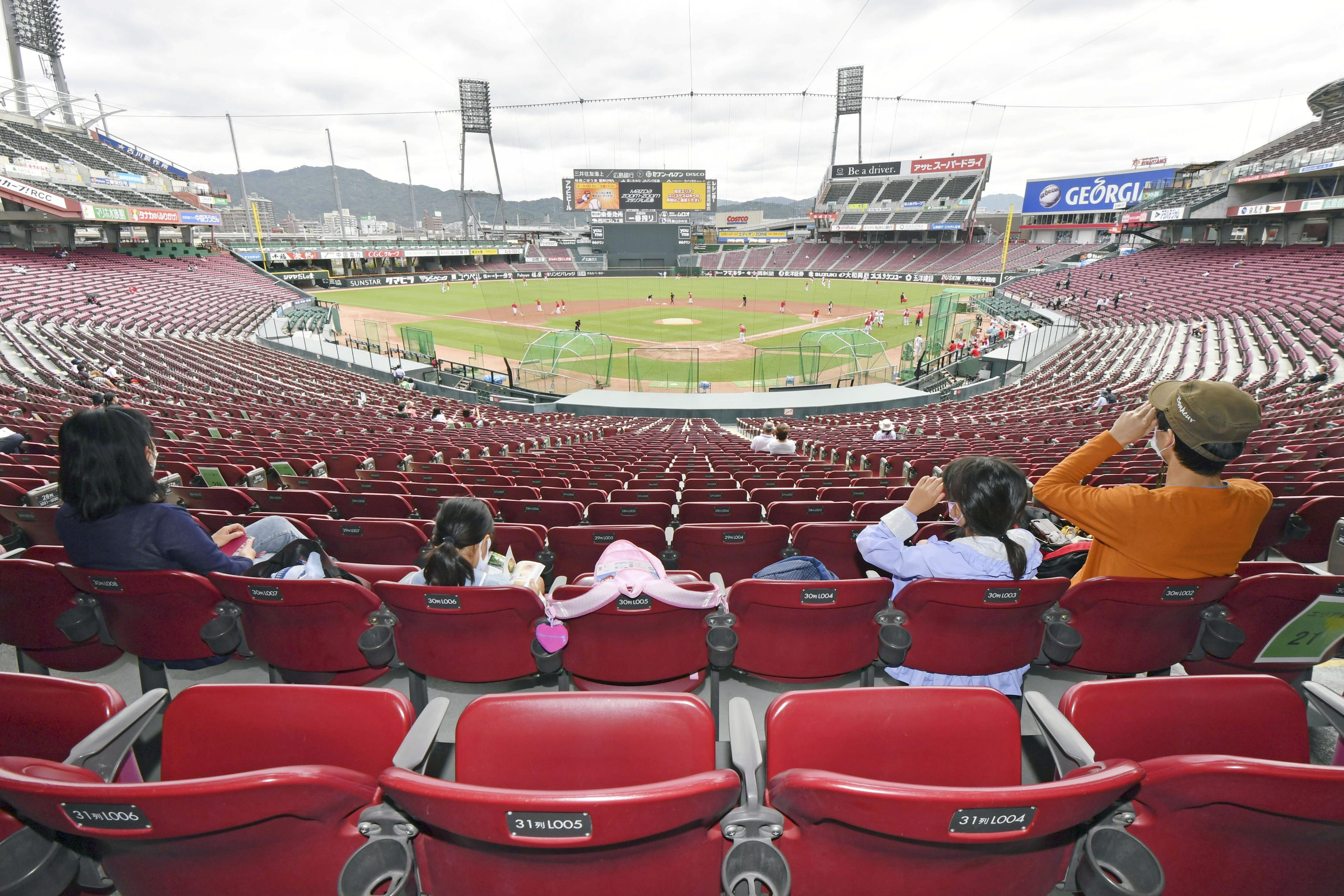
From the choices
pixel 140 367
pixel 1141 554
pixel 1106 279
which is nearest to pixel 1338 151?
pixel 1106 279

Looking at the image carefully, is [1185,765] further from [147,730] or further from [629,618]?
[147,730]

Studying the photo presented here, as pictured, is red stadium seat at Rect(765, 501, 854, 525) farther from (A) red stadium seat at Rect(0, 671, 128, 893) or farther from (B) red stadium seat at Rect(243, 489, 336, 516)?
(A) red stadium seat at Rect(0, 671, 128, 893)

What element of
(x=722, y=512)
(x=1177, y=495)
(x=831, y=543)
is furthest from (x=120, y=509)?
(x=1177, y=495)

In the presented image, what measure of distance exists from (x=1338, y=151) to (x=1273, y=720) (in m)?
54.4

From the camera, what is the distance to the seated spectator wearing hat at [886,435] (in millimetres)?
12984

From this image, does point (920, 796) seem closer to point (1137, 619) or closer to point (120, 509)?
point (1137, 619)

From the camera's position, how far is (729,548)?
4805 millimetres

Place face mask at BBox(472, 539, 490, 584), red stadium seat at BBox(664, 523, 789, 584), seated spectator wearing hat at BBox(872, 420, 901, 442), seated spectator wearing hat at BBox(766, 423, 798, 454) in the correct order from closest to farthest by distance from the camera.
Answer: face mask at BBox(472, 539, 490, 584)
red stadium seat at BBox(664, 523, 789, 584)
seated spectator wearing hat at BBox(766, 423, 798, 454)
seated spectator wearing hat at BBox(872, 420, 901, 442)

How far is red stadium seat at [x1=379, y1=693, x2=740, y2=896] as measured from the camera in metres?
1.44

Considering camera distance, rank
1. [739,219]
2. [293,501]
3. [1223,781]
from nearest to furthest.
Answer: [1223,781], [293,501], [739,219]

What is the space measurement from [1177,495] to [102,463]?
5.56m

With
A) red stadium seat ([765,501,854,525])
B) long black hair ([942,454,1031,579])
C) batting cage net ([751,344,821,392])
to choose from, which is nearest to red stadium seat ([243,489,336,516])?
red stadium seat ([765,501,854,525])

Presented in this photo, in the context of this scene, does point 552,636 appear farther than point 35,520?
No

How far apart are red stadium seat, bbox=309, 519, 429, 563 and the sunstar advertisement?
90.1m
